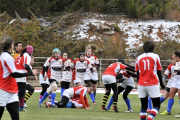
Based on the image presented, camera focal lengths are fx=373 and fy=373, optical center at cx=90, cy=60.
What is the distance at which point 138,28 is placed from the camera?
34.8m

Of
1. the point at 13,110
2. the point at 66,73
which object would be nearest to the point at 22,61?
the point at 66,73

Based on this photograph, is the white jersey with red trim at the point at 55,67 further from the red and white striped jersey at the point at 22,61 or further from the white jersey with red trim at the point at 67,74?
the red and white striped jersey at the point at 22,61

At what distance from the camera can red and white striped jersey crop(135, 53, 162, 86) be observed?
280 inches

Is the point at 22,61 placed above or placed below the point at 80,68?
above

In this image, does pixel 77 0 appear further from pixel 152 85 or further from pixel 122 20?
pixel 152 85

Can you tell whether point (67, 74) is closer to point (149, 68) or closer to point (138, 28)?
point (149, 68)

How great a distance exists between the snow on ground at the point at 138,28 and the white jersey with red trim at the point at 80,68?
64.7ft

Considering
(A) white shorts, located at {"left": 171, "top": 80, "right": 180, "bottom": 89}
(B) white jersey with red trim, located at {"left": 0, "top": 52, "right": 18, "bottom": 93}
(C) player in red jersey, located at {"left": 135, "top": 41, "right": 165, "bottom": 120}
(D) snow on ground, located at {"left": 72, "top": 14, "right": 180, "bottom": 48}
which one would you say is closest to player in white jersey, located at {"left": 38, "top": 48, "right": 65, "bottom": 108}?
(A) white shorts, located at {"left": 171, "top": 80, "right": 180, "bottom": 89}

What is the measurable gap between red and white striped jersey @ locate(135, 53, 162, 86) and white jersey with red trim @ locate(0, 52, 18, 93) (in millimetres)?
2601

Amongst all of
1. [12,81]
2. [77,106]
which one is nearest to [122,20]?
[77,106]

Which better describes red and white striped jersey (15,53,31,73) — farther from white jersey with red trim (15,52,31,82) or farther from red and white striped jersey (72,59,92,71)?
red and white striped jersey (72,59,92,71)

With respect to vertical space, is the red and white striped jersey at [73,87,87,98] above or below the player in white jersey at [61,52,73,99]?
below

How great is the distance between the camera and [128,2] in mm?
34062

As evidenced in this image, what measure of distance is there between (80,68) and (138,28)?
2232cm
